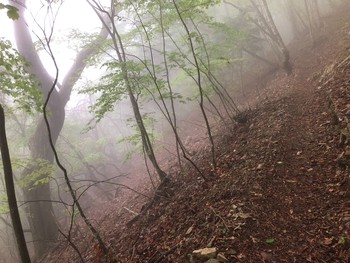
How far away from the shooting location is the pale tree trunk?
10.3m

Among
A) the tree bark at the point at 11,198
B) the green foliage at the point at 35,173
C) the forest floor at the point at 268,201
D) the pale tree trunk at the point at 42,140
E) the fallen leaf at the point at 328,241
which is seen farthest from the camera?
the pale tree trunk at the point at 42,140

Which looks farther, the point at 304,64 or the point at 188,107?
the point at 188,107

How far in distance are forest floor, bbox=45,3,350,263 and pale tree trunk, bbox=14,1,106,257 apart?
4.49 metres

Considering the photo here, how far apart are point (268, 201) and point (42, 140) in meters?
10.9

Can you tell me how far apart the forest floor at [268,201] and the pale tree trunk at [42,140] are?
177 inches

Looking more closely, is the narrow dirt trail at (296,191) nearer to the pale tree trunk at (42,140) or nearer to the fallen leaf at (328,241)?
the fallen leaf at (328,241)

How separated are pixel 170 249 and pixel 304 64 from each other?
13310 mm

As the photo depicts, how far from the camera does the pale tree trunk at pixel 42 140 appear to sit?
1032cm

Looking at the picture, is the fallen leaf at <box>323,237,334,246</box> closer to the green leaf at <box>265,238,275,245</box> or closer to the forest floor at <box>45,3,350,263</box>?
the forest floor at <box>45,3,350,263</box>

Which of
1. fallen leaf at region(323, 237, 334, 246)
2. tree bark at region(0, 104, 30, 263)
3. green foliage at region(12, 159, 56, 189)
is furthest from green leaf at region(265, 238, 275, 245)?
green foliage at region(12, 159, 56, 189)

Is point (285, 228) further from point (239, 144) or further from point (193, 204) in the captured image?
point (239, 144)

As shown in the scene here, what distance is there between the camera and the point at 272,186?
4.80 m

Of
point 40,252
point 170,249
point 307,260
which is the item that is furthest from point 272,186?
point 40,252

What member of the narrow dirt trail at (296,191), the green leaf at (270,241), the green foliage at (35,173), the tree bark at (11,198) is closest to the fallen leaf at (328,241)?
the narrow dirt trail at (296,191)
